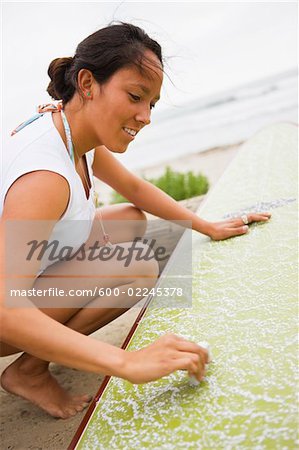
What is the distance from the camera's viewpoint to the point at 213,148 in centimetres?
948

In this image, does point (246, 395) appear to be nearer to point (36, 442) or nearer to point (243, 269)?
point (243, 269)

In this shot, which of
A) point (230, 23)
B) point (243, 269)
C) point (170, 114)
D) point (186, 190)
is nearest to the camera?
point (243, 269)

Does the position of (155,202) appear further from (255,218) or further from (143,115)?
(143,115)

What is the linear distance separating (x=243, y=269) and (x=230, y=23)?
58.8 ft

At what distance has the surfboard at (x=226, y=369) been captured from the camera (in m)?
0.84

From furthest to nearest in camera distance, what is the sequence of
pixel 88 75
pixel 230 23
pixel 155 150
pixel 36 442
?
pixel 230 23 → pixel 155 150 → pixel 36 442 → pixel 88 75

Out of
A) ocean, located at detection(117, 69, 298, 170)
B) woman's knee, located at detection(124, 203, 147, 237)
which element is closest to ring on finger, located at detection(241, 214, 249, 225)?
woman's knee, located at detection(124, 203, 147, 237)

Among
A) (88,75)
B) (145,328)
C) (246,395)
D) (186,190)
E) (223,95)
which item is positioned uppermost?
(88,75)

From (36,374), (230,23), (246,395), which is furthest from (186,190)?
(230,23)

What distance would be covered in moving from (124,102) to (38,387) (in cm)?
89

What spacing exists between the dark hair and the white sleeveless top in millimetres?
115

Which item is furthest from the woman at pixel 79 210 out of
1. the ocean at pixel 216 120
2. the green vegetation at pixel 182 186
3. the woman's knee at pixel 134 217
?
the ocean at pixel 216 120

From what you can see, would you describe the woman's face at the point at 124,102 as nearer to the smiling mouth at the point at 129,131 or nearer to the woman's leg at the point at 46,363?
the smiling mouth at the point at 129,131

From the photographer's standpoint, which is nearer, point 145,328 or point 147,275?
point 145,328
